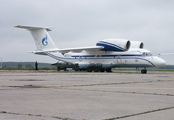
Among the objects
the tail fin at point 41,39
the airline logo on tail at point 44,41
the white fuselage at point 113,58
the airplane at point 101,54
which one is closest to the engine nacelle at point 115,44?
the airplane at point 101,54

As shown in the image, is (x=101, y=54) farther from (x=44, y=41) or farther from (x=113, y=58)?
(x=44, y=41)

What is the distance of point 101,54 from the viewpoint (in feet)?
105

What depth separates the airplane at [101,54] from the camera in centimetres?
2859

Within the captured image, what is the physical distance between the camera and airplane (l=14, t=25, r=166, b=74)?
28.6 m

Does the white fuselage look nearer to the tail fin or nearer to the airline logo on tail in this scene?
the tail fin

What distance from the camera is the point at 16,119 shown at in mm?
3490

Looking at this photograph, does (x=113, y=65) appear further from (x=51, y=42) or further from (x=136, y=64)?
(x=51, y=42)

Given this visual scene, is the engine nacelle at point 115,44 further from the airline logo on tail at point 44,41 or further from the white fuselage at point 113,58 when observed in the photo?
the airline logo on tail at point 44,41

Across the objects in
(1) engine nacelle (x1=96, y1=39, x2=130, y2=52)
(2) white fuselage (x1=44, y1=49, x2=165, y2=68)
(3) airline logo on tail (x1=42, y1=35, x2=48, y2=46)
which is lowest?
(2) white fuselage (x1=44, y1=49, x2=165, y2=68)

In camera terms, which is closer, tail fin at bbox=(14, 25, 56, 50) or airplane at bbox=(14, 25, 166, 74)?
airplane at bbox=(14, 25, 166, 74)

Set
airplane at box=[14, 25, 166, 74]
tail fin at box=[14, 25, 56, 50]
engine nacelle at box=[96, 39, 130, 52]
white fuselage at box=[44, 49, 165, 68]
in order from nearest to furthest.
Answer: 1. white fuselage at box=[44, 49, 165, 68]
2. airplane at box=[14, 25, 166, 74]
3. engine nacelle at box=[96, 39, 130, 52]
4. tail fin at box=[14, 25, 56, 50]

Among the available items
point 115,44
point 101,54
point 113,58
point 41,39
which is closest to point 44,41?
point 41,39

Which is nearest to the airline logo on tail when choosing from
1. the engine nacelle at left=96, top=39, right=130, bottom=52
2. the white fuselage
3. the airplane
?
the airplane

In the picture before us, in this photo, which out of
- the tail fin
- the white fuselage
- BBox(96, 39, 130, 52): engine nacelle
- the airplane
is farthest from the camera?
the tail fin
